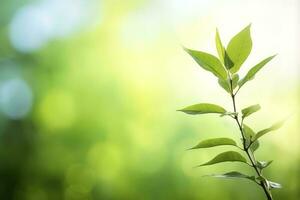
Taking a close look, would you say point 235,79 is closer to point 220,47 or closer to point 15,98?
point 220,47

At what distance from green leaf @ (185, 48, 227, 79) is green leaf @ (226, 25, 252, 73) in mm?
13

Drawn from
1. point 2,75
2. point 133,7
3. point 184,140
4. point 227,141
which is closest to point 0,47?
point 2,75

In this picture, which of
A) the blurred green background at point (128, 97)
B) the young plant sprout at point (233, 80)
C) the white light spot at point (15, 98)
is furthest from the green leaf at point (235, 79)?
the white light spot at point (15, 98)

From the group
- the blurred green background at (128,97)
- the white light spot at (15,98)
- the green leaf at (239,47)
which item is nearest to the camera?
the green leaf at (239,47)

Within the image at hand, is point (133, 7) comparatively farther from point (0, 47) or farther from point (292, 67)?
point (292, 67)

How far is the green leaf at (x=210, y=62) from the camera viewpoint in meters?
0.51

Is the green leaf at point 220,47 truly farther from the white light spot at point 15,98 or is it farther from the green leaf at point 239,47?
the white light spot at point 15,98

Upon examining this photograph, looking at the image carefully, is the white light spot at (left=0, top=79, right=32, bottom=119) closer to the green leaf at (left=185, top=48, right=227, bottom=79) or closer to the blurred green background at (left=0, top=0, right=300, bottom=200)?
the blurred green background at (left=0, top=0, right=300, bottom=200)

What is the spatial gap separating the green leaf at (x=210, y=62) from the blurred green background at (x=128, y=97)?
1.33m

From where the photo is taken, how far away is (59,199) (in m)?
1.99

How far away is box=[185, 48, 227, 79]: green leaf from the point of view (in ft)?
1.67

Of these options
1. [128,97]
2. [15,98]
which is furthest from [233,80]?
[15,98]

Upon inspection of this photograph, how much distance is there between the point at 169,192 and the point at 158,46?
2.23 ft

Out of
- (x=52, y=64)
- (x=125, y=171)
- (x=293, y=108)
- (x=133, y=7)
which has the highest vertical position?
(x=133, y=7)
